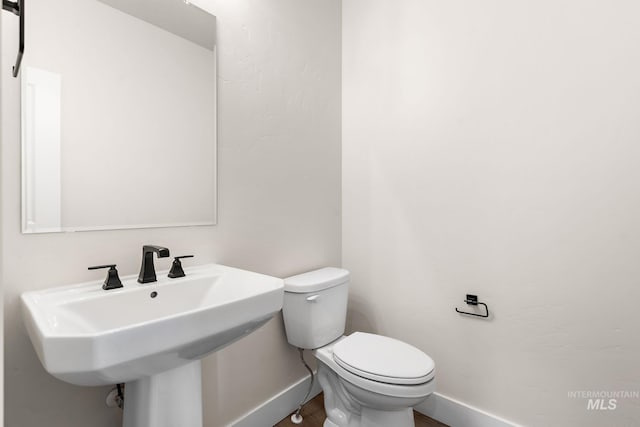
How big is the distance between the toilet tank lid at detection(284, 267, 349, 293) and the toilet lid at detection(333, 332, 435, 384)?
274mm

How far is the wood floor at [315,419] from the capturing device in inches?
59.7

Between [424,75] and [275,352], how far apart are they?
163cm

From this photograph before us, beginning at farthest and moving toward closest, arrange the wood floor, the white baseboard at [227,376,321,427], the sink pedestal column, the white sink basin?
the wood floor < the white baseboard at [227,376,321,427] < the sink pedestal column < the white sink basin

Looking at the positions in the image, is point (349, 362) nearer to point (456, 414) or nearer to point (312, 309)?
point (312, 309)

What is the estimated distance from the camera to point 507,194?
55.1 inches

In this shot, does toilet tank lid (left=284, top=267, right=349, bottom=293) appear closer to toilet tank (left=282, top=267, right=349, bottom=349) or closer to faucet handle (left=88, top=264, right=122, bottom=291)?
toilet tank (left=282, top=267, right=349, bottom=349)

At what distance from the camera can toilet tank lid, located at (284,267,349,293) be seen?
4.75 feet

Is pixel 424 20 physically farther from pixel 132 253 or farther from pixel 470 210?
pixel 132 253

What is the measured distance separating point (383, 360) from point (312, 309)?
39 centimetres

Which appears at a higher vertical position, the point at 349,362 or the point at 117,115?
the point at 117,115

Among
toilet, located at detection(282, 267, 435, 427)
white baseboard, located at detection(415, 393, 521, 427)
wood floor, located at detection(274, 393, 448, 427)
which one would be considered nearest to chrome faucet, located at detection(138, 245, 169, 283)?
toilet, located at detection(282, 267, 435, 427)

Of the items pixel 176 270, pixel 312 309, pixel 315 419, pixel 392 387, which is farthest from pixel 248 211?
pixel 315 419

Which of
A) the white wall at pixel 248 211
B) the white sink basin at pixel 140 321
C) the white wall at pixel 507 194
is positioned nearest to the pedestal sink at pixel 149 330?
the white sink basin at pixel 140 321

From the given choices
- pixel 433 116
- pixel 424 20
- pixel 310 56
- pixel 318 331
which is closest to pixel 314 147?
pixel 310 56
